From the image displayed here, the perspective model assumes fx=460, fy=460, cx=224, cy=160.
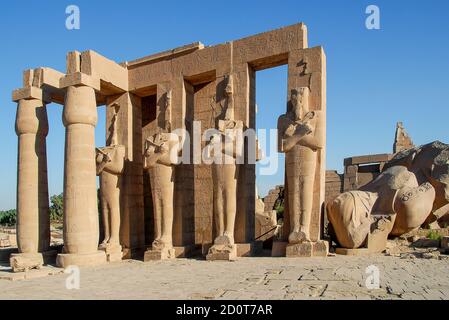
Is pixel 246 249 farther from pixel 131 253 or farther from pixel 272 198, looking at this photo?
pixel 272 198

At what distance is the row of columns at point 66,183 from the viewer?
10891 mm

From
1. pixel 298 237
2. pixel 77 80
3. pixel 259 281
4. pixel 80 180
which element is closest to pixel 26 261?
pixel 80 180

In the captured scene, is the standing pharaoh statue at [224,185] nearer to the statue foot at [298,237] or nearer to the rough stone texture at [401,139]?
the statue foot at [298,237]

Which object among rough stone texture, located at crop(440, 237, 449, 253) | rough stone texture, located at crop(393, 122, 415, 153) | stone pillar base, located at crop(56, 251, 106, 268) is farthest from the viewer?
rough stone texture, located at crop(393, 122, 415, 153)

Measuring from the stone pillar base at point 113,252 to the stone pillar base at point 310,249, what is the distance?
475cm

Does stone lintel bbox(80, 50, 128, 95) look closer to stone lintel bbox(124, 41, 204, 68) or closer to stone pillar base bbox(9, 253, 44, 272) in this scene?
stone lintel bbox(124, 41, 204, 68)

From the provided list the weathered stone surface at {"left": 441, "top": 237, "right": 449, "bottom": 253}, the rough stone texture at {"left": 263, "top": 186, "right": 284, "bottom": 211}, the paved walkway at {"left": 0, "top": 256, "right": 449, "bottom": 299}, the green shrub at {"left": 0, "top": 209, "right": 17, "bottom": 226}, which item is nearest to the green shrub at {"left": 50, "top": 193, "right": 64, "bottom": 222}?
the green shrub at {"left": 0, "top": 209, "right": 17, "bottom": 226}

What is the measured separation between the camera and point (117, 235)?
1248 cm

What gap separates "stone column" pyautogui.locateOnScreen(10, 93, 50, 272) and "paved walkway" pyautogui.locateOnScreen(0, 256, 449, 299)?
290 centimetres

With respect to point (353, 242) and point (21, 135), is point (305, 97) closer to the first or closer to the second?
point (353, 242)

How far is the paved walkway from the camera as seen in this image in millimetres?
5934
